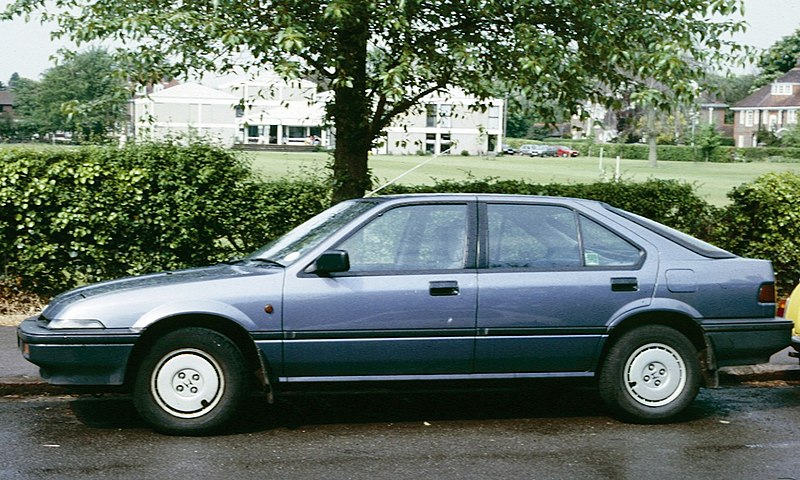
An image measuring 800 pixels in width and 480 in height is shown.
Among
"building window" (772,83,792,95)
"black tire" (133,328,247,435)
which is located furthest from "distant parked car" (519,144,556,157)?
"building window" (772,83,792,95)

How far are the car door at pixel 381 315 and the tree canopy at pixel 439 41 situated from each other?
3.41 metres

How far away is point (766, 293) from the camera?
23.9 ft

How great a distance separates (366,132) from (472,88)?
6.44 feet

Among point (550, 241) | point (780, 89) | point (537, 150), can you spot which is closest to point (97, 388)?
point (550, 241)

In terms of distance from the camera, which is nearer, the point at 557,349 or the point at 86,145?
the point at 557,349

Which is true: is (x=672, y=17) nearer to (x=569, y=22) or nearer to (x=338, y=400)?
(x=569, y=22)

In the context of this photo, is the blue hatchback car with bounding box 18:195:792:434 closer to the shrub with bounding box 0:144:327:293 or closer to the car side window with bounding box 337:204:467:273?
the car side window with bounding box 337:204:467:273

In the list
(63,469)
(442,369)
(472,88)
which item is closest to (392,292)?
(442,369)

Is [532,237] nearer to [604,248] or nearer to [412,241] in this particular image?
[604,248]

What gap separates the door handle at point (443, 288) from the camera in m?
6.79

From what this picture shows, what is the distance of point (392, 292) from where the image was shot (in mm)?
6734

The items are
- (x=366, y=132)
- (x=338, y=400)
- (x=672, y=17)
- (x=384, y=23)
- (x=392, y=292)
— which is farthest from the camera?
(x=366, y=132)

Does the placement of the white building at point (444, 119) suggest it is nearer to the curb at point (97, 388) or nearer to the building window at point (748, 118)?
the curb at point (97, 388)

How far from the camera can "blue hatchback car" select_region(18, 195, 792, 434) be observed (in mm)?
6602
